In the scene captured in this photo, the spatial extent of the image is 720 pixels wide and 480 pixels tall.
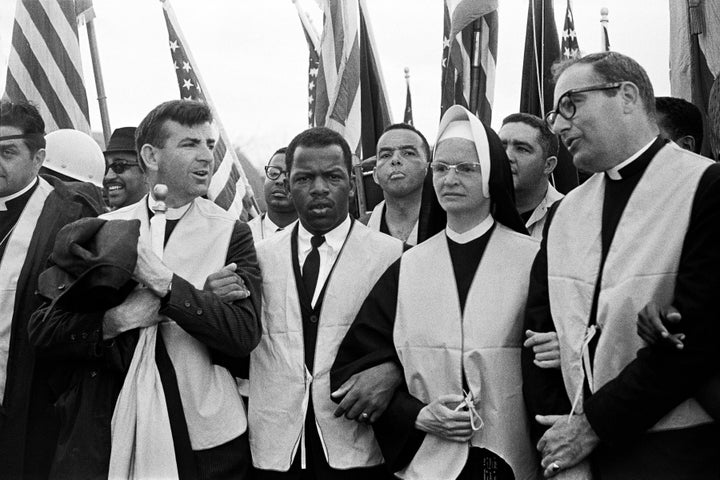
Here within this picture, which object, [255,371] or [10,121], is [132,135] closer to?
[10,121]

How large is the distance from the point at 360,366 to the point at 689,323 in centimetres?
151

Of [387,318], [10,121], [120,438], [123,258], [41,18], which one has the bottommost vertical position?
[120,438]

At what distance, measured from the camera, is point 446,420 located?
381cm

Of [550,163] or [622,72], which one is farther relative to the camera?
[550,163]

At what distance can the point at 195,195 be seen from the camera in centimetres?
447

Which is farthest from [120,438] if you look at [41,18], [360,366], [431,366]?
[41,18]

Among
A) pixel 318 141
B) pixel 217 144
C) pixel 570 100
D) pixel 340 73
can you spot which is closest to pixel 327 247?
pixel 318 141

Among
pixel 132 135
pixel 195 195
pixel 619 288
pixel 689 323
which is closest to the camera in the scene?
pixel 689 323

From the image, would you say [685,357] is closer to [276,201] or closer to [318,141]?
[318,141]

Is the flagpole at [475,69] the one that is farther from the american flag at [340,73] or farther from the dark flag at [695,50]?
the dark flag at [695,50]

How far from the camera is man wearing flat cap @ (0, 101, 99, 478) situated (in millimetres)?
4504

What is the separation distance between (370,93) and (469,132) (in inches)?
181

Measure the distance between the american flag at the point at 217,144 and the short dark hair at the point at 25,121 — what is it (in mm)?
3397

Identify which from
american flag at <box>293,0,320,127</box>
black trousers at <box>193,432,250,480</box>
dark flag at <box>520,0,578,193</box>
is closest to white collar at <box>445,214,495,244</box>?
black trousers at <box>193,432,250,480</box>
